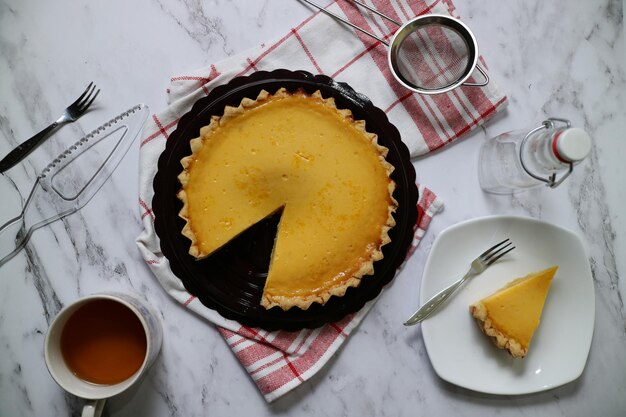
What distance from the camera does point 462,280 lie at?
222 centimetres

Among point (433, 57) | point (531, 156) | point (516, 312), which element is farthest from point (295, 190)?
point (516, 312)

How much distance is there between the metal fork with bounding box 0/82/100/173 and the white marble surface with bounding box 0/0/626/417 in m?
0.04

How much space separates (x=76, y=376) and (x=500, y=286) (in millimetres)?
1956

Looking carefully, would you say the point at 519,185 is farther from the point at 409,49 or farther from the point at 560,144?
the point at 409,49

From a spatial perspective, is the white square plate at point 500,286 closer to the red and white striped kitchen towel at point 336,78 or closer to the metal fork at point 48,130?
the red and white striped kitchen towel at point 336,78

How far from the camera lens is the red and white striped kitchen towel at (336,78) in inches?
86.7

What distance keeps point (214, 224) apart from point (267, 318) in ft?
1.60

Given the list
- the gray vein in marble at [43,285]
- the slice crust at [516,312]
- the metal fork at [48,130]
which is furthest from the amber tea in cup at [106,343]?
the slice crust at [516,312]

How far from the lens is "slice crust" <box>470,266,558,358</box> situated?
2180mm

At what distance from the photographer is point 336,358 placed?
2287 mm

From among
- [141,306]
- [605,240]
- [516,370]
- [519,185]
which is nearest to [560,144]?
[519,185]

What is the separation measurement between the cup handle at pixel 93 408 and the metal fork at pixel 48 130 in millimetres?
1208

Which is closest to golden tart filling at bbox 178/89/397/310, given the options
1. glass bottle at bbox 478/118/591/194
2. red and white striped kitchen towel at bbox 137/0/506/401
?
red and white striped kitchen towel at bbox 137/0/506/401

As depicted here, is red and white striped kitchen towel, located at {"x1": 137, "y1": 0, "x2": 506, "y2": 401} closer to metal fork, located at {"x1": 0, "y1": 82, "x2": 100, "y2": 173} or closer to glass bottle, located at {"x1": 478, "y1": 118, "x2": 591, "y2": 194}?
glass bottle, located at {"x1": 478, "y1": 118, "x2": 591, "y2": 194}
